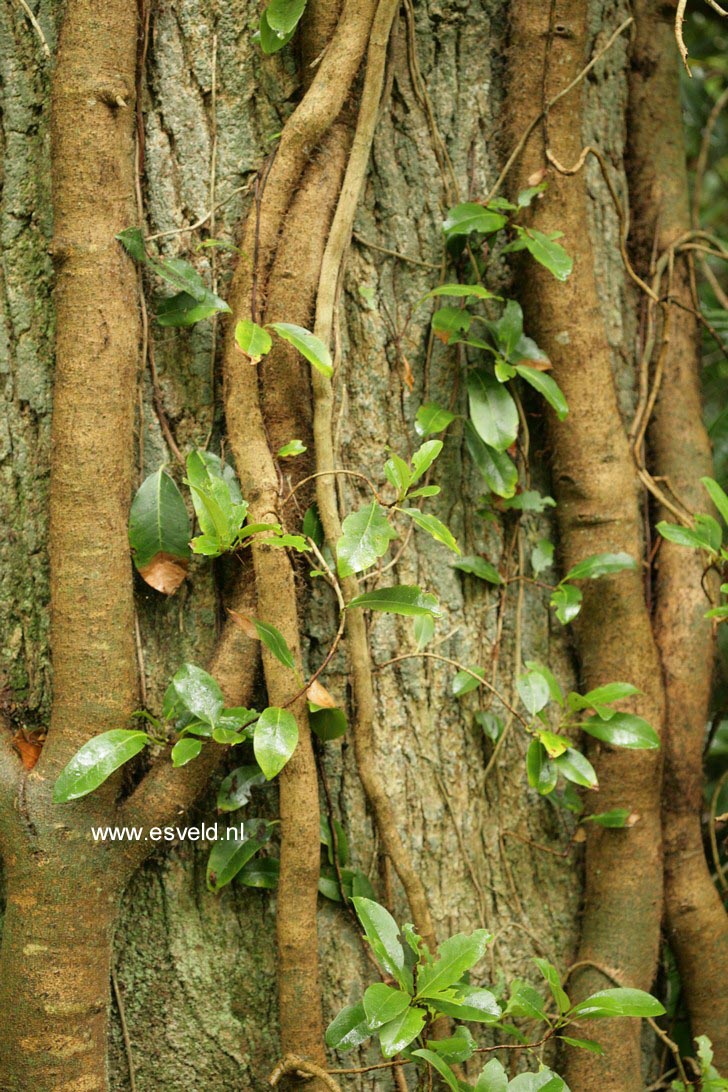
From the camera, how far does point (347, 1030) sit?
120cm

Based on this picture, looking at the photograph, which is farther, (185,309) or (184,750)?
(185,309)

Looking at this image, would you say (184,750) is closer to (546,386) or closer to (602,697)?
→ (602,697)

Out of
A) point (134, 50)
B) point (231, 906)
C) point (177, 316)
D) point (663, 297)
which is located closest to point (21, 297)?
point (177, 316)

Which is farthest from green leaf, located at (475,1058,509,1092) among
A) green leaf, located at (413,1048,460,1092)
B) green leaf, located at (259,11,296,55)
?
green leaf, located at (259,11,296,55)

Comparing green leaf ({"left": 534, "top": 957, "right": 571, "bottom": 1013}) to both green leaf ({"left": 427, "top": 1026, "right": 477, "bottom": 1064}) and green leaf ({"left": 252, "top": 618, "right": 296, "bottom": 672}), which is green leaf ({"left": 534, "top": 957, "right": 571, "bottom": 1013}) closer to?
green leaf ({"left": 427, "top": 1026, "right": 477, "bottom": 1064})

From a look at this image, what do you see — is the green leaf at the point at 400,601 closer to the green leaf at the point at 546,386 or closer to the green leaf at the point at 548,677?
the green leaf at the point at 548,677

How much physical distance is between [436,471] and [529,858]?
685mm

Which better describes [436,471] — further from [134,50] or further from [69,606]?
[134,50]

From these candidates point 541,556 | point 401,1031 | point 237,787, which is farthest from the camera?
point 541,556

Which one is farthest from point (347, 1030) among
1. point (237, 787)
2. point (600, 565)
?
point (600, 565)

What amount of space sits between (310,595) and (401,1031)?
0.61 meters

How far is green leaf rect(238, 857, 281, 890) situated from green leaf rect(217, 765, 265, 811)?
0.30ft

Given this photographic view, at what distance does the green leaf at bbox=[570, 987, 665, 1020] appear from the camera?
124cm

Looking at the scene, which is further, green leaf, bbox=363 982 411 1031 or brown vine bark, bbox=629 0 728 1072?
brown vine bark, bbox=629 0 728 1072
